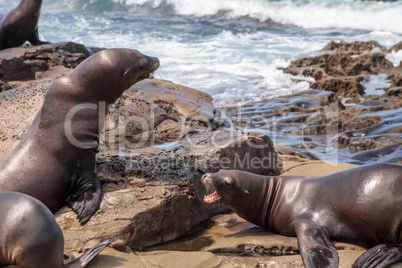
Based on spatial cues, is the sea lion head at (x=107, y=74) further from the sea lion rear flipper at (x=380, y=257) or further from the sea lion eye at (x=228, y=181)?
the sea lion rear flipper at (x=380, y=257)

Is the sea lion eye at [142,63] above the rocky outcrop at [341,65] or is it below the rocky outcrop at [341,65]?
above

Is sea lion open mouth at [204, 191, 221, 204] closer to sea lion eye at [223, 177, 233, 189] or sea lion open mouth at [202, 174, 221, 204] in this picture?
sea lion open mouth at [202, 174, 221, 204]

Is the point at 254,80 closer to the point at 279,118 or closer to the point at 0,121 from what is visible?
the point at 279,118

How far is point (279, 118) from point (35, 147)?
612 centimetres

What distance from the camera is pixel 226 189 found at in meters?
4.44

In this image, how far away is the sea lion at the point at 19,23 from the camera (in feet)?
34.5

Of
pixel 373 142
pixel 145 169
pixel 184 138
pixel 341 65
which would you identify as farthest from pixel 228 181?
pixel 341 65

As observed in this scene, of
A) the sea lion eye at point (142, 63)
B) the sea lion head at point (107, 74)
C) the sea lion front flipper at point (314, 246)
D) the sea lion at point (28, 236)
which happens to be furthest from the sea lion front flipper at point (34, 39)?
the sea lion front flipper at point (314, 246)

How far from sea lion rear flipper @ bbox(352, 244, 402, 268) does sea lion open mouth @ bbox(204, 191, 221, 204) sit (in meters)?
1.42

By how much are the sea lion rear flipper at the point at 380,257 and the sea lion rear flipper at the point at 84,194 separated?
7.11ft

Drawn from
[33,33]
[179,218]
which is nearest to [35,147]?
[179,218]

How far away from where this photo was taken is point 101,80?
476 cm

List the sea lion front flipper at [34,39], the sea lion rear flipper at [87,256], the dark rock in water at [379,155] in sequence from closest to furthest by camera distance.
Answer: the sea lion rear flipper at [87,256]
the dark rock in water at [379,155]
the sea lion front flipper at [34,39]

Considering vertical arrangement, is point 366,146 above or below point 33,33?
below
